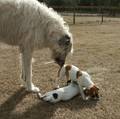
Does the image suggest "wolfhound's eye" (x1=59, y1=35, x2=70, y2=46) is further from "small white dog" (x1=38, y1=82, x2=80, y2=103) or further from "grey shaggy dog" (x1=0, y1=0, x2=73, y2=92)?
"small white dog" (x1=38, y1=82, x2=80, y2=103)

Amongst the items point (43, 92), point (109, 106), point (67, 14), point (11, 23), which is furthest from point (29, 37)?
point (67, 14)

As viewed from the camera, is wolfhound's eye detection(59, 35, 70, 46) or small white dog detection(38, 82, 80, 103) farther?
wolfhound's eye detection(59, 35, 70, 46)

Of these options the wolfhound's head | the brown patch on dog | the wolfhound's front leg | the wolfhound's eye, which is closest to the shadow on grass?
the brown patch on dog

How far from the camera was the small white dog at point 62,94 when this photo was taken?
543 cm

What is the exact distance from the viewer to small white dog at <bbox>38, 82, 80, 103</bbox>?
5426 mm

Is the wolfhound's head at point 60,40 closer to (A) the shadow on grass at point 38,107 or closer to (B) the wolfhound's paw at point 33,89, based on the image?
(B) the wolfhound's paw at point 33,89

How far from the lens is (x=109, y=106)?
5391 mm

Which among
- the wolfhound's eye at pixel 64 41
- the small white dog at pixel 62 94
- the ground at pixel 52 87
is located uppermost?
the wolfhound's eye at pixel 64 41

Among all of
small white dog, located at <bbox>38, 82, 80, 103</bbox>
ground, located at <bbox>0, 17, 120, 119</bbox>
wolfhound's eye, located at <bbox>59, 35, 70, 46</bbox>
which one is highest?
wolfhound's eye, located at <bbox>59, 35, 70, 46</bbox>

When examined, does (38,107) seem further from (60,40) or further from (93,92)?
(60,40)

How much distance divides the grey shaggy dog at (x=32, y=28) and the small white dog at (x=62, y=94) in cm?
52

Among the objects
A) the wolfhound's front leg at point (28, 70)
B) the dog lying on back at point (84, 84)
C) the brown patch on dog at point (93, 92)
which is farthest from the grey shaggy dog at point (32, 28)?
the brown patch on dog at point (93, 92)

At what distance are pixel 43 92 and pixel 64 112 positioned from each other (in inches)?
37.4

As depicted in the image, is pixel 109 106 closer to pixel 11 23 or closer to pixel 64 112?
pixel 64 112
